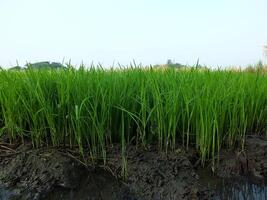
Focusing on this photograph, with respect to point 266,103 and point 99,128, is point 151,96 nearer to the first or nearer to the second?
point 99,128

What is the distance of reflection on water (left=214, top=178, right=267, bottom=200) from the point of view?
150 centimetres

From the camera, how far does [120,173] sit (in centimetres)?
161

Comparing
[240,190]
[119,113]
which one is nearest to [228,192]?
[240,190]

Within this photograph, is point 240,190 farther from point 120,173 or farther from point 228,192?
point 120,173

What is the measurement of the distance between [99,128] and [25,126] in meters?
0.46

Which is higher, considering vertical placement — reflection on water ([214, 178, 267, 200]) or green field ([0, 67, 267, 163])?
green field ([0, 67, 267, 163])

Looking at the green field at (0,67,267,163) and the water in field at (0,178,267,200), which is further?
the green field at (0,67,267,163)

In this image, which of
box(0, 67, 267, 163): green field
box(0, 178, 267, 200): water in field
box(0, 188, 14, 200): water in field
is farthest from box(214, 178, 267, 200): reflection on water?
box(0, 188, 14, 200): water in field

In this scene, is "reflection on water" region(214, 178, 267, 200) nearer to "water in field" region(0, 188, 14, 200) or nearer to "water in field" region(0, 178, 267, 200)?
"water in field" region(0, 178, 267, 200)

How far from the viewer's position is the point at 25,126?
1918 millimetres

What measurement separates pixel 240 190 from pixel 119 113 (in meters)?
0.60

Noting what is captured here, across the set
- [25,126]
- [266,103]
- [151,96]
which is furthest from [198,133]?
[25,126]

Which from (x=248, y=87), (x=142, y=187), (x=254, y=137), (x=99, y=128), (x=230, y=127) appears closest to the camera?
(x=142, y=187)

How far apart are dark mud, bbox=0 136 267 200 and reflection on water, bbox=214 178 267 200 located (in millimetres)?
33
